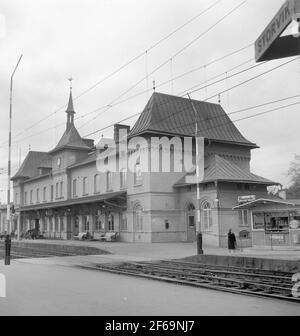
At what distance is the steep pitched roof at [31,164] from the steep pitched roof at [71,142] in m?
12.0

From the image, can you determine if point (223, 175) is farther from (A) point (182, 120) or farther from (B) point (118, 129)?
(B) point (118, 129)

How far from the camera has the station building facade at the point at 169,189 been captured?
3475 centimetres

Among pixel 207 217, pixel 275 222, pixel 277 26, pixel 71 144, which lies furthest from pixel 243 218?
pixel 277 26

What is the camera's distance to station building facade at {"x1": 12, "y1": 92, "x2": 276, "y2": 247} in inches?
1368

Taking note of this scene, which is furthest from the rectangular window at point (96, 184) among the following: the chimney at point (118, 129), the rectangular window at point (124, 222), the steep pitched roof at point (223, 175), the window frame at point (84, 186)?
the steep pitched roof at point (223, 175)

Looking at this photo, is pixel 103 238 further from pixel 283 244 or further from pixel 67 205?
pixel 283 244

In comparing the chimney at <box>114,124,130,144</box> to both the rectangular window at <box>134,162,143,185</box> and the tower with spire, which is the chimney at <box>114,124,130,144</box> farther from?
the rectangular window at <box>134,162,143,185</box>

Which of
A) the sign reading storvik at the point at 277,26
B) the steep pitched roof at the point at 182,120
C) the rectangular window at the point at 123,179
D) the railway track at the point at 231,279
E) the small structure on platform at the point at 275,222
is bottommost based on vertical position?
the railway track at the point at 231,279

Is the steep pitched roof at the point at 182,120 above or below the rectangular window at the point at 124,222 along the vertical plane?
above

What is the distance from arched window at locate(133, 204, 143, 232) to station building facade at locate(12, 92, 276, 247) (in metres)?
0.08

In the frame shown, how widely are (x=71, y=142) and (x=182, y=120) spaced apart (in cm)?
1699

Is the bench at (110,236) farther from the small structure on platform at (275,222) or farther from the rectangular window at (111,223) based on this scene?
the small structure on platform at (275,222)

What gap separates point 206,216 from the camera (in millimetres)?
35188

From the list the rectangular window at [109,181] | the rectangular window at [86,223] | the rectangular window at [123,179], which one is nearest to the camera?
the rectangular window at [123,179]
